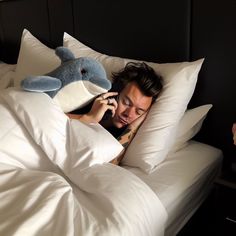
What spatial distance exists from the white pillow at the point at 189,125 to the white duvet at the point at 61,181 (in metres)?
0.34

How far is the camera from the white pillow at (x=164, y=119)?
3.82 feet

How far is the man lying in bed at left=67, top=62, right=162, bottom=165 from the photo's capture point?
117cm

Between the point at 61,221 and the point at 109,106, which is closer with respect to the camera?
the point at 61,221

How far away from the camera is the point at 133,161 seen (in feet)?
3.89

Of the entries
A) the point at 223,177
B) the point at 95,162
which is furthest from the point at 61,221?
the point at 223,177

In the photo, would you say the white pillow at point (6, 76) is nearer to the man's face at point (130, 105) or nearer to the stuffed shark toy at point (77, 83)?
the stuffed shark toy at point (77, 83)

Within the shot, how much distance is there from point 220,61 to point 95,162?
65cm

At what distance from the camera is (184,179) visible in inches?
43.9

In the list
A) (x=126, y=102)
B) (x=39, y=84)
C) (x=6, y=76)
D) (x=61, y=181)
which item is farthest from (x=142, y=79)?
(x=6, y=76)

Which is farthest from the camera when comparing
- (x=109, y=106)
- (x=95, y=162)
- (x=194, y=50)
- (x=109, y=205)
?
(x=194, y=50)

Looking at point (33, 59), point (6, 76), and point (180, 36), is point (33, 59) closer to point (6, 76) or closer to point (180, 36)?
point (6, 76)

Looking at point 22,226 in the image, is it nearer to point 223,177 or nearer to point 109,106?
point 109,106

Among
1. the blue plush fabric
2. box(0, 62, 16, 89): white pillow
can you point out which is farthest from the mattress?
box(0, 62, 16, 89): white pillow

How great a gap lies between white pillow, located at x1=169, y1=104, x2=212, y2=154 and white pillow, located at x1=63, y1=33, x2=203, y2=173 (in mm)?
65
